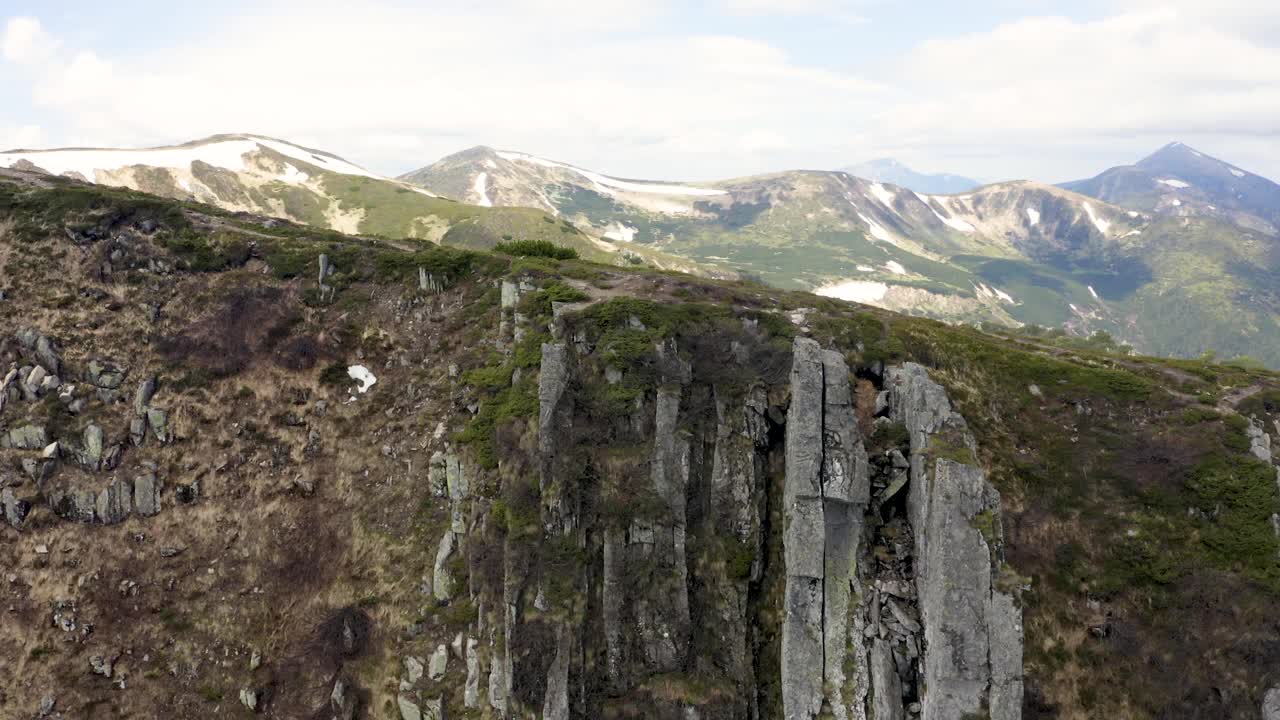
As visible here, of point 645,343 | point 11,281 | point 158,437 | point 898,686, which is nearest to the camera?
point 898,686

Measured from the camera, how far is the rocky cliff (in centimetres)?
3794

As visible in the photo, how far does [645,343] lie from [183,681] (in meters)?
37.4

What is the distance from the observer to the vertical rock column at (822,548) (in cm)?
3784

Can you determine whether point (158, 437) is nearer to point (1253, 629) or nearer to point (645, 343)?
point (645, 343)

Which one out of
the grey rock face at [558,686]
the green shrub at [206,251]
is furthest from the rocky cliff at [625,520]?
the green shrub at [206,251]

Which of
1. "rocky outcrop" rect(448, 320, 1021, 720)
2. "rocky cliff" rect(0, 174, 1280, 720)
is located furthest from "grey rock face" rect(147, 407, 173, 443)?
"rocky outcrop" rect(448, 320, 1021, 720)

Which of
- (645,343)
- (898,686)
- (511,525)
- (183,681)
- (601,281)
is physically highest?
(601,281)

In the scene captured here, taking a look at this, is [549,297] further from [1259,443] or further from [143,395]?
[1259,443]

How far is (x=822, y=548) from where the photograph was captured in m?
39.3

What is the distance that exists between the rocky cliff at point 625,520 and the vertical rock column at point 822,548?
0.57 feet

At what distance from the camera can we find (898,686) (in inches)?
1425

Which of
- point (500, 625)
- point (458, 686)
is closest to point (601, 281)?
point (500, 625)

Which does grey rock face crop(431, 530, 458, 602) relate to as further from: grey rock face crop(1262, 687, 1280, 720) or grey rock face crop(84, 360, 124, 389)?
grey rock face crop(1262, 687, 1280, 720)

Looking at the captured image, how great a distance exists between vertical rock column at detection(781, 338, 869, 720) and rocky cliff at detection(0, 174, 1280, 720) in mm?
175
